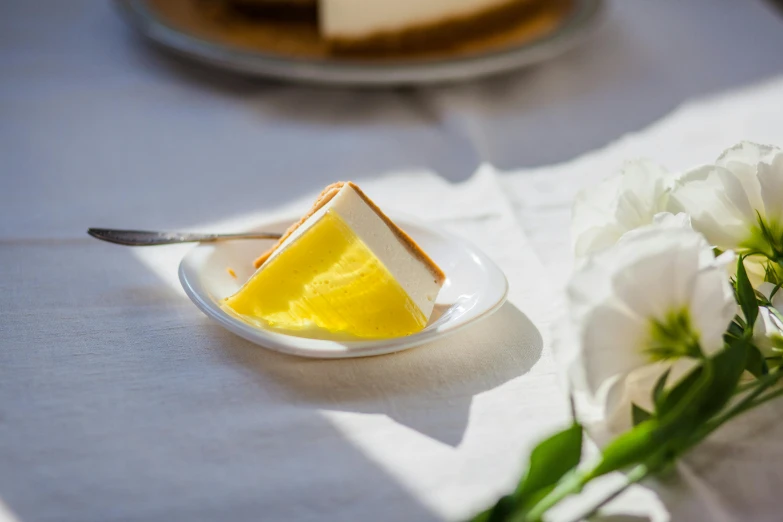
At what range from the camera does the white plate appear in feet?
1.55

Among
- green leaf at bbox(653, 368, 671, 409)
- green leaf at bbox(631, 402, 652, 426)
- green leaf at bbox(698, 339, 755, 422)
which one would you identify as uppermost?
green leaf at bbox(698, 339, 755, 422)

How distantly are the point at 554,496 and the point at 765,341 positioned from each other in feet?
0.56

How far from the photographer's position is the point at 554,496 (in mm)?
325

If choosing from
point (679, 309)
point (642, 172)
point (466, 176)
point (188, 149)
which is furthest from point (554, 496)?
point (188, 149)

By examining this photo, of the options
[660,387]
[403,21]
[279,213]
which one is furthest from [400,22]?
[660,387]

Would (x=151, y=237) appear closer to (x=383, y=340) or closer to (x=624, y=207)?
(x=383, y=340)

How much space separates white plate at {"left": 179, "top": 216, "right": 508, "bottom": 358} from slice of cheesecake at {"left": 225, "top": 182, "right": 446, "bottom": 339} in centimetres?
2

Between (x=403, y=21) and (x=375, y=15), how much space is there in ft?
0.12

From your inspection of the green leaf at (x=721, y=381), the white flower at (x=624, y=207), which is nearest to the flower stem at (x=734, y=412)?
the green leaf at (x=721, y=381)

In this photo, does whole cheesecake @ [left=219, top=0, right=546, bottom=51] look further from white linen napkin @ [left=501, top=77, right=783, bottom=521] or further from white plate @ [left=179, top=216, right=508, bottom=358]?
white plate @ [left=179, top=216, right=508, bottom=358]

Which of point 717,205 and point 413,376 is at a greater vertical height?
point 717,205

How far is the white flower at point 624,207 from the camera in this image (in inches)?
18.5

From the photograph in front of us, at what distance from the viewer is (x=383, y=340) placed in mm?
481

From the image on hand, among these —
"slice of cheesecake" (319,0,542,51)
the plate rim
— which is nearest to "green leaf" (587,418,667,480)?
the plate rim
